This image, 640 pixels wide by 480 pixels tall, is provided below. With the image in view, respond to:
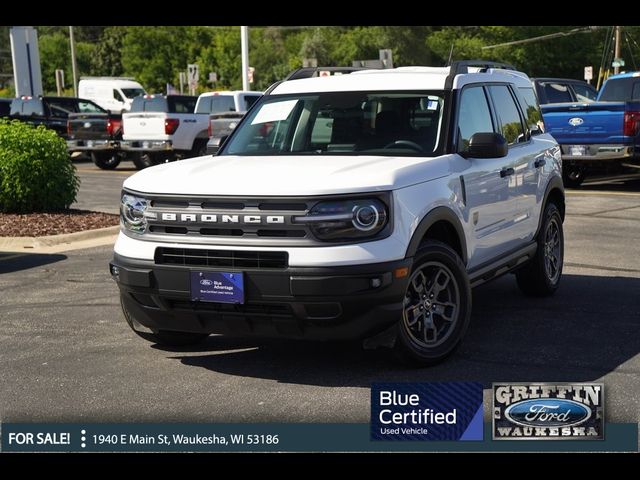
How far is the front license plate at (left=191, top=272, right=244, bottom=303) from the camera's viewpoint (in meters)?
5.71

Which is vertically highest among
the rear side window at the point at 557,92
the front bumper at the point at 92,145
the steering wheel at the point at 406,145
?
the steering wheel at the point at 406,145

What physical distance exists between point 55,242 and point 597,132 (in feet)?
32.6

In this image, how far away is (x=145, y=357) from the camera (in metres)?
6.66

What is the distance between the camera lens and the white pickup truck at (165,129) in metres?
23.6

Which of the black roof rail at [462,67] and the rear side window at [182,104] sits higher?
the black roof rail at [462,67]

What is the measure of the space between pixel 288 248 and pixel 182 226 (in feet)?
2.33

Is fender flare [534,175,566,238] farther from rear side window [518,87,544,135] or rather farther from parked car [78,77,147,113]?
parked car [78,77,147,113]

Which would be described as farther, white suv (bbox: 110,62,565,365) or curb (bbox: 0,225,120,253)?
curb (bbox: 0,225,120,253)

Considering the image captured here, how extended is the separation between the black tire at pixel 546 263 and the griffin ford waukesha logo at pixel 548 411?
2.79m

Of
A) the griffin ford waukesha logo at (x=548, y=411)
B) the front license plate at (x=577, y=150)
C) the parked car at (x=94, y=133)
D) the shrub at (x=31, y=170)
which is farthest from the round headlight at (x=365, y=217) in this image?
the parked car at (x=94, y=133)

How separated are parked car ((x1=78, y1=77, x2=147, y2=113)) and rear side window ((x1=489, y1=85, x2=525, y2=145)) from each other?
137 ft

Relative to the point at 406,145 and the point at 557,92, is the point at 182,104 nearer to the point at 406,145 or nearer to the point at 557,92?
the point at 557,92

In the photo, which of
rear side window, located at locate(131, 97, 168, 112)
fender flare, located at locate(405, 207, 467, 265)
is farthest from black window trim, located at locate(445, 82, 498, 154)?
rear side window, located at locate(131, 97, 168, 112)

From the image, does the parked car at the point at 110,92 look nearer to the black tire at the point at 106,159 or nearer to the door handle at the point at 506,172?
the black tire at the point at 106,159
